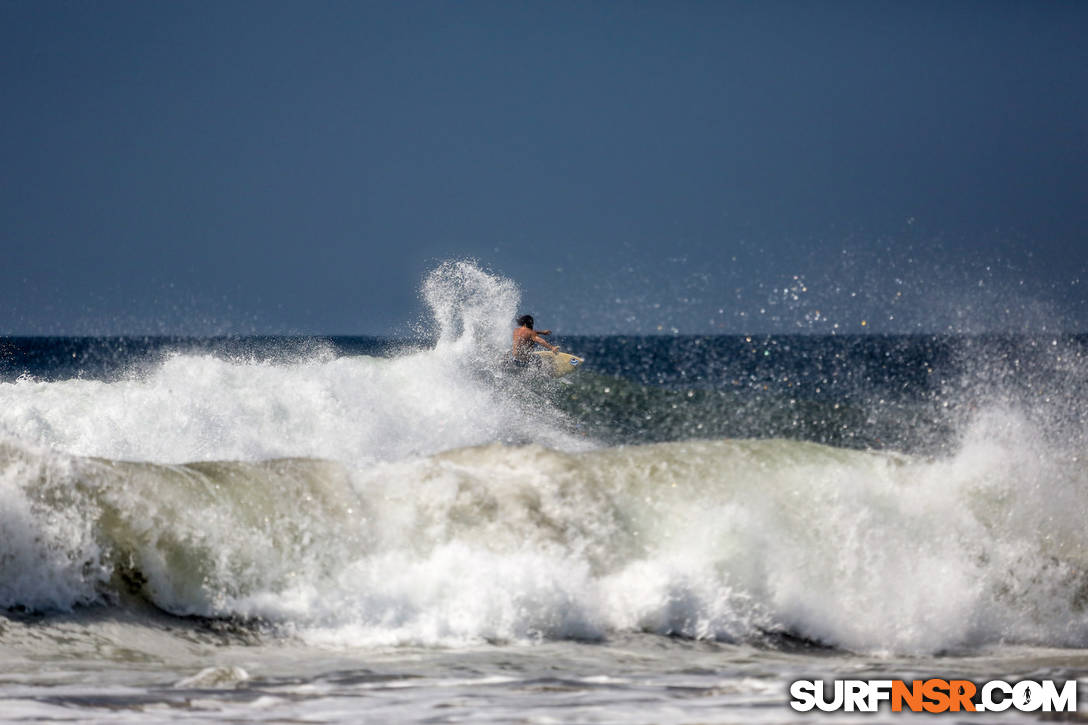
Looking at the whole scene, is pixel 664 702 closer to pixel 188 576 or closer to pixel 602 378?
pixel 188 576

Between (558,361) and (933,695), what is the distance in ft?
43.6

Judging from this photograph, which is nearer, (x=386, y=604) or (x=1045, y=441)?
(x=386, y=604)

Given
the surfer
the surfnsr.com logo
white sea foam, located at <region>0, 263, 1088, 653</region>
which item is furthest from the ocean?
the surfer

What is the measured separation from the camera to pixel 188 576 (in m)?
6.38

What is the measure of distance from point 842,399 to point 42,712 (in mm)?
21935

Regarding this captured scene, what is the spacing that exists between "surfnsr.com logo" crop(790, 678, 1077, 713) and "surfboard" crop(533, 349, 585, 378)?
41.0ft

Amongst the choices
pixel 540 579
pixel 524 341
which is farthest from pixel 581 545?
pixel 524 341

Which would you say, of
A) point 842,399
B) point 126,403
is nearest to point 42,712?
point 126,403

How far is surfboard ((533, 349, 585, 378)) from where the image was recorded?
58.3ft

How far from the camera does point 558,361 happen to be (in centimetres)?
1814

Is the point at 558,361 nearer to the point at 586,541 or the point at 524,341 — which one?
the point at 524,341

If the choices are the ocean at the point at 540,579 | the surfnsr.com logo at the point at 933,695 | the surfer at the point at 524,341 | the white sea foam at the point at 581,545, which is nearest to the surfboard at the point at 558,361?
the surfer at the point at 524,341

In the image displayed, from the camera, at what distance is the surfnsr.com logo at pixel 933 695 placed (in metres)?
4.70

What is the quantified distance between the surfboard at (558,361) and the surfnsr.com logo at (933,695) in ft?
41.0
